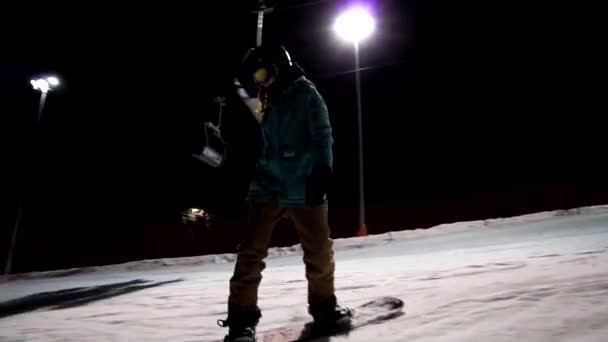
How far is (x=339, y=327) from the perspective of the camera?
3.00m

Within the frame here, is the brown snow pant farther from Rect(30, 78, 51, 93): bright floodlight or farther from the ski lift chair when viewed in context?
Rect(30, 78, 51, 93): bright floodlight

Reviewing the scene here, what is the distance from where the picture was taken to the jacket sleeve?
9.79 ft

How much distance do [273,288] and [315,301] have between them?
2.38 metres

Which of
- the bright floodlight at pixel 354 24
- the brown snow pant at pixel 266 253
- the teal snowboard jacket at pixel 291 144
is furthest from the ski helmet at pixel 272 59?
the bright floodlight at pixel 354 24

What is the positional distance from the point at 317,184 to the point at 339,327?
87 cm

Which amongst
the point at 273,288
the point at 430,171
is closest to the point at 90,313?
the point at 273,288

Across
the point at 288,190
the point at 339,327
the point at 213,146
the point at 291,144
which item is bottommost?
the point at 339,327

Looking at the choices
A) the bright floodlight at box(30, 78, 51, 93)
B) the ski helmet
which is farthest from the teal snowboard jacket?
the bright floodlight at box(30, 78, 51, 93)

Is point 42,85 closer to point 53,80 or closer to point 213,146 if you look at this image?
point 53,80

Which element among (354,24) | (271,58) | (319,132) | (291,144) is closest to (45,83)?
(354,24)

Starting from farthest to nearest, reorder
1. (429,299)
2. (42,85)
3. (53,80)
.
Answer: (53,80) → (42,85) → (429,299)

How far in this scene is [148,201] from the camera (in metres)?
43.7

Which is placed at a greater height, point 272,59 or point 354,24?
point 354,24

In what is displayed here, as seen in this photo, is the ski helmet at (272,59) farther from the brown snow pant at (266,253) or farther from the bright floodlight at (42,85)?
the bright floodlight at (42,85)
